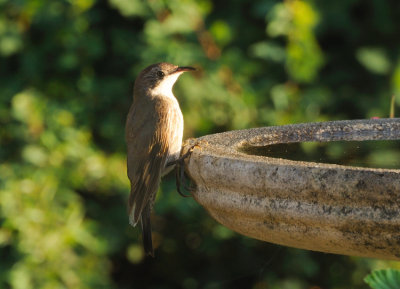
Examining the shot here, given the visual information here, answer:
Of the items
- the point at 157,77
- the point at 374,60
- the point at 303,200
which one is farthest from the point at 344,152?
the point at 374,60

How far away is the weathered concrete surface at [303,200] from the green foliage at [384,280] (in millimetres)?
272

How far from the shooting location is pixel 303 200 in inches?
77.5

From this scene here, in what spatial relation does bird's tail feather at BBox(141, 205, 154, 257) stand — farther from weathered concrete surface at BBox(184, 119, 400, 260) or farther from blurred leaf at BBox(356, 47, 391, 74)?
blurred leaf at BBox(356, 47, 391, 74)

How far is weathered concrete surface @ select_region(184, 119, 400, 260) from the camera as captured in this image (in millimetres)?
1849

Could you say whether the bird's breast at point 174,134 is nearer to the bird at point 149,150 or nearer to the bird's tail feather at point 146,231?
the bird at point 149,150

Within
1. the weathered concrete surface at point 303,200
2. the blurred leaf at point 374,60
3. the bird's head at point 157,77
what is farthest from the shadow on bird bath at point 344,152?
the blurred leaf at point 374,60

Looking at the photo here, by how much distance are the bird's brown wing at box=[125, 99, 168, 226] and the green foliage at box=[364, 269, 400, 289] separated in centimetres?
128

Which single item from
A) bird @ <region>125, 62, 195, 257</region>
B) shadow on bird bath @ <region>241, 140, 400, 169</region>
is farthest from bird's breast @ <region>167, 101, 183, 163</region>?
shadow on bird bath @ <region>241, 140, 400, 169</region>

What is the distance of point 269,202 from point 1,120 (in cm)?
312

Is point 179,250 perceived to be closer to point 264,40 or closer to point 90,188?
point 90,188

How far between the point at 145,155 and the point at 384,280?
5.02 ft

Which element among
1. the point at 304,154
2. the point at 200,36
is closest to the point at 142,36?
the point at 200,36

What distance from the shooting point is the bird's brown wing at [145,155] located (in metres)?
3.41

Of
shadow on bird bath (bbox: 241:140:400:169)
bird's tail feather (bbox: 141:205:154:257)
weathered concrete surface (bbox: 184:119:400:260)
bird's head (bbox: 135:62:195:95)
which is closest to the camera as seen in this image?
weathered concrete surface (bbox: 184:119:400:260)
